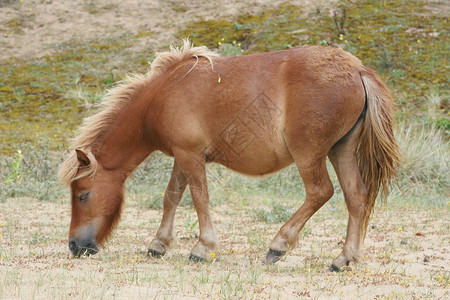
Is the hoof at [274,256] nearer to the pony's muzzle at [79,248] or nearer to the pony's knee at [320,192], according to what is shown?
the pony's knee at [320,192]

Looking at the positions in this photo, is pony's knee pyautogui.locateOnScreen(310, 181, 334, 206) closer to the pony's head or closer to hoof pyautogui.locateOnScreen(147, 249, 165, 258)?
hoof pyautogui.locateOnScreen(147, 249, 165, 258)

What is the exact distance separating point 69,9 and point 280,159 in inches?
531

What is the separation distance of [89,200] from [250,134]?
5.44 ft

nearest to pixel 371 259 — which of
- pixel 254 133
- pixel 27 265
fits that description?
pixel 254 133

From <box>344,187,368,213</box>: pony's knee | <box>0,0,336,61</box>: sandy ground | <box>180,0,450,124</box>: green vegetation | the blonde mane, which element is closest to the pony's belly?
<box>344,187,368,213</box>: pony's knee

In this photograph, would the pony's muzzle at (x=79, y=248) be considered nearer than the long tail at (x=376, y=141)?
No

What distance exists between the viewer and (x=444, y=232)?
587cm

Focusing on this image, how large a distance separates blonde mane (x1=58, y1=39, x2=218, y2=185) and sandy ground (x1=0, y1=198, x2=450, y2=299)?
2.66ft

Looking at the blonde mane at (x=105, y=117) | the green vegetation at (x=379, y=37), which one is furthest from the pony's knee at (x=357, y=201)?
the green vegetation at (x=379, y=37)

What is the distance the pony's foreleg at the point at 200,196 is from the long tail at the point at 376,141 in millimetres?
1481

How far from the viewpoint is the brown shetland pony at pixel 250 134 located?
15.0ft

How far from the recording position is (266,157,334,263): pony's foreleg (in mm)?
4574

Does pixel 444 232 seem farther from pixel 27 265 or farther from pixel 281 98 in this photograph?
pixel 27 265

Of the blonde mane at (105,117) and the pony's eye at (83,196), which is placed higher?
the blonde mane at (105,117)
